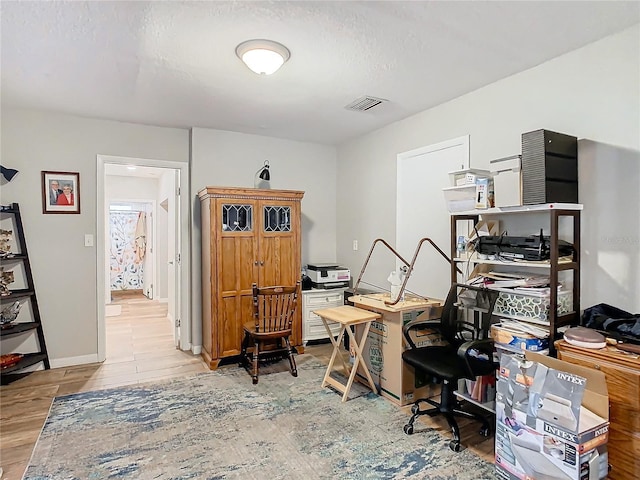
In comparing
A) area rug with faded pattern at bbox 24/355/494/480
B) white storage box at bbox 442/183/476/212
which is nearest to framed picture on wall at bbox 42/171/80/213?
area rug with faded pattern at bbox 24/355/494/480

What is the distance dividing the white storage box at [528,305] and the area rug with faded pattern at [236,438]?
0.90 meters

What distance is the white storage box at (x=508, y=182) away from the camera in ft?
7.94

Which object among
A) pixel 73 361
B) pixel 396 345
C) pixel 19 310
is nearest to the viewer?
pixel 396 345

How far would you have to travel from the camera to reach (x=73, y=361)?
12.4 feet

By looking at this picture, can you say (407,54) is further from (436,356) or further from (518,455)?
(518,455)

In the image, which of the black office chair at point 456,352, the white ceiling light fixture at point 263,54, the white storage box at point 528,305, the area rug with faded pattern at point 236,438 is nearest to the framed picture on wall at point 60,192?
the area rug with faded pattern at point 236,438

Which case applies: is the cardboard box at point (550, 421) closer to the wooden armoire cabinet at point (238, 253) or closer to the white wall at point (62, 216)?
the wooden armoire cabinet at point (238, 253)

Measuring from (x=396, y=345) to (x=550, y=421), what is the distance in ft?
4.05

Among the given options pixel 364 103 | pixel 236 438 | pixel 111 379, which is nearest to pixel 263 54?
pixel 364 103

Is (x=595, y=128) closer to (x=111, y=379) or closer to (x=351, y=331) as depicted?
(x=351, y=331)

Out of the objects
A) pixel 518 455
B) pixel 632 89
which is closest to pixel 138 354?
pixel 518 455

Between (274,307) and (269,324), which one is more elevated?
(274,307)

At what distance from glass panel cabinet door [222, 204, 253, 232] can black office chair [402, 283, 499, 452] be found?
6.22ft

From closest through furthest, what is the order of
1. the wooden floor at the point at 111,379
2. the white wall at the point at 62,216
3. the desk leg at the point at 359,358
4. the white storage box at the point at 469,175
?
the wooden floor at the point at 111,379
the white storage box at the point at 469,175
the desk leg at the point at 359,358
the white wall at the point at 62,216
